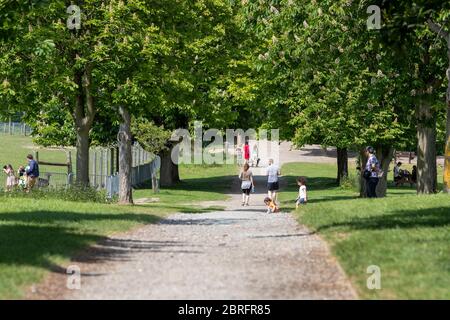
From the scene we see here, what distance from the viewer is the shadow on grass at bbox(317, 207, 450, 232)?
19.9 metres

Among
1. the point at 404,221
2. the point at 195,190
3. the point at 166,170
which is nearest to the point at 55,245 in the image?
the point at 404,221

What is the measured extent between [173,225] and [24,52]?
11.8 metres

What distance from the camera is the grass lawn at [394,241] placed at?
12.5 meters

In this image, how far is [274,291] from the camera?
489 inches

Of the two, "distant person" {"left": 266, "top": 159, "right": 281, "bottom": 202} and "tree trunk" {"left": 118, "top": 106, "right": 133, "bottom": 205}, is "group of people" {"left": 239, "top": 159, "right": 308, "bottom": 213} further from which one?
"tree trunk" {"left": 118, "top": 106, "right": 133, "bottom": 205}

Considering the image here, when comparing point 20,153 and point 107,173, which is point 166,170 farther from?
point 20,153

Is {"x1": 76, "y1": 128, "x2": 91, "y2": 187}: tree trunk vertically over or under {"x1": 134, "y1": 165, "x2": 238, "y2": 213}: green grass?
over

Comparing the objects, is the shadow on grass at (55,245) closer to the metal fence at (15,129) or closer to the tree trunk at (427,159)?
the tree trunk at (427,159)

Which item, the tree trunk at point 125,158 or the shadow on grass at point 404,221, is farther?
the tree trunk at point 125,158

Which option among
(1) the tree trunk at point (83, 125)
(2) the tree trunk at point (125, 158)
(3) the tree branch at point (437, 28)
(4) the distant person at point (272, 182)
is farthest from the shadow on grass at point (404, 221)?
(1) the tree trunk at point (83, 125)

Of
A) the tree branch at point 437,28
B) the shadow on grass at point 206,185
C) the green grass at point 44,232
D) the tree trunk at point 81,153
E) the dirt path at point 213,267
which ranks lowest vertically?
the dirt path at point 213,267

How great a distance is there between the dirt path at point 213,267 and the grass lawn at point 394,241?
0.39 meters

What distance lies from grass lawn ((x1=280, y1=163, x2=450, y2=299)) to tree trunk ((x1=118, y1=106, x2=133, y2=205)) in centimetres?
913

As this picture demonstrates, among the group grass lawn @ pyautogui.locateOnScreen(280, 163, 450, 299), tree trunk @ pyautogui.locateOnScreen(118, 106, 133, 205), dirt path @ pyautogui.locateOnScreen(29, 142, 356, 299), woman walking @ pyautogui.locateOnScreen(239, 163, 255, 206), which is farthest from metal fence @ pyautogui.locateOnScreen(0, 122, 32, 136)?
dirt path @ pyautogui.locateOnScreen(29, 142, 356, 299)
